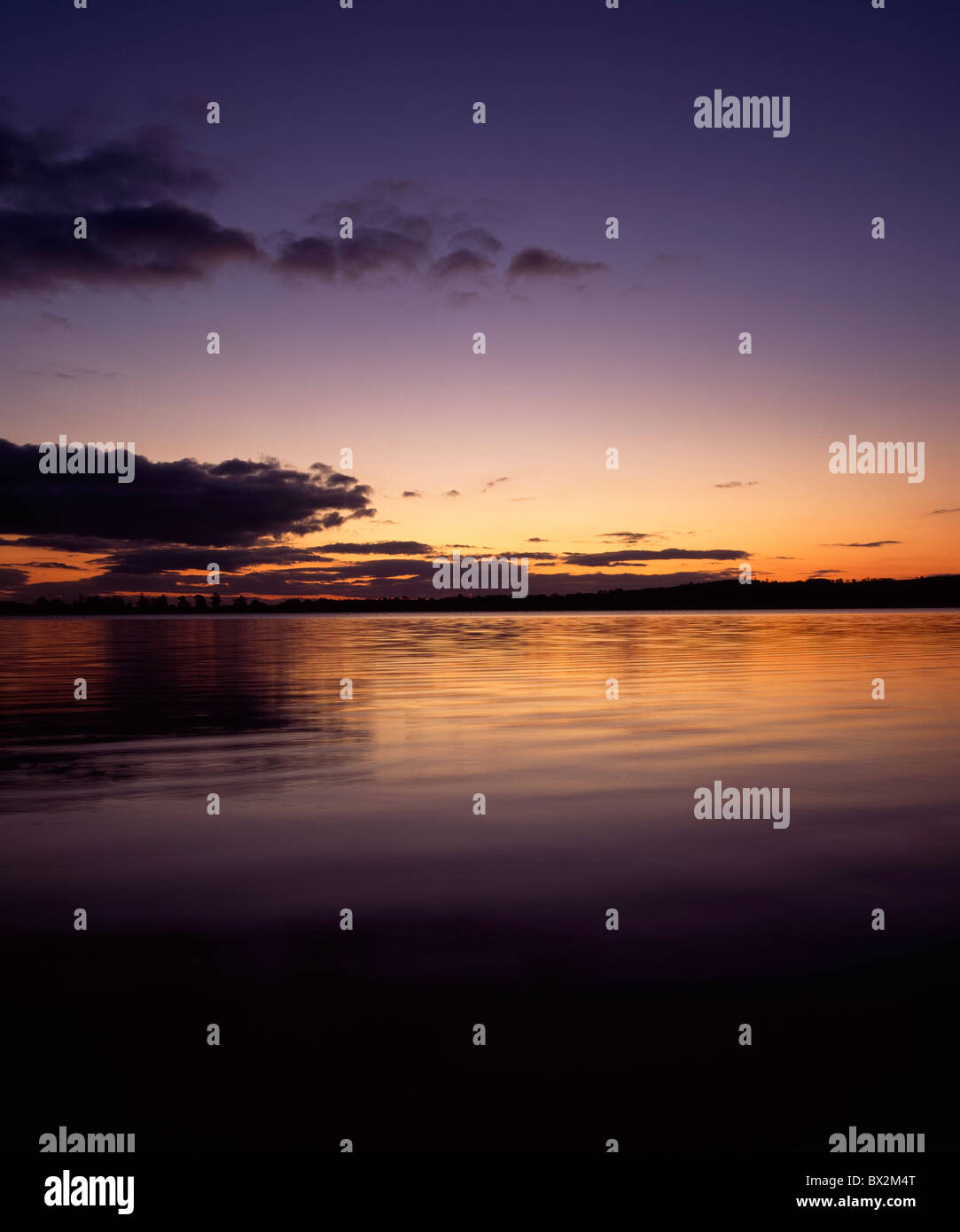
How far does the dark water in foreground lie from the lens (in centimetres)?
504

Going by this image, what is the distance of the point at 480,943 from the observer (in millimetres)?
7238

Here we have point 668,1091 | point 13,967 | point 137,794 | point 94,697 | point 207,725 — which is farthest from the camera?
point 94,697

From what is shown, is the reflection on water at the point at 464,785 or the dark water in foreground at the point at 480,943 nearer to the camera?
the dark water in foreground at the point at 480,943

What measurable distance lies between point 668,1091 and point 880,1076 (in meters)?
1.41

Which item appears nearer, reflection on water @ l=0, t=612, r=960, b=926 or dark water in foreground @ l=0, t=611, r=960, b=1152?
dark water in foreground @ l=0, t=611, r=960, b=1152

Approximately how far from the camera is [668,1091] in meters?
5.10

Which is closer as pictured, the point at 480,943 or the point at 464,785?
the point at 480,943

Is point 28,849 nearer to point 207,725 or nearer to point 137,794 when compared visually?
point 137,794

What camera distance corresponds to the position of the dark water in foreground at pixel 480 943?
5.04 m

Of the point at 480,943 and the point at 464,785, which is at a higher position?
the point at 464,785
